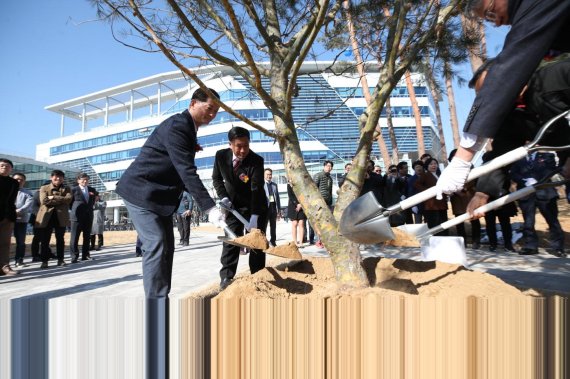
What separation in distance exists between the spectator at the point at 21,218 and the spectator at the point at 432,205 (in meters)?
6.67

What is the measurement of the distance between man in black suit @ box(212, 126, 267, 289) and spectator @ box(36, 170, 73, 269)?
3.91 m

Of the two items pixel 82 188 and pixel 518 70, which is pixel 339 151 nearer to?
pixel 82 188

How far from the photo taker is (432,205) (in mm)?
5637

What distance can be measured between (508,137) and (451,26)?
7.71ft

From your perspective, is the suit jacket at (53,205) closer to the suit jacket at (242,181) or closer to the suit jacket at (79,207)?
the suit jacket at (79,207)

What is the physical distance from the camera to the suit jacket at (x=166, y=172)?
2234 mm

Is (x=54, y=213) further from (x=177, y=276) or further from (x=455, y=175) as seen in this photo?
(x=455, y=175)

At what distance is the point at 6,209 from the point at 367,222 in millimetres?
5331

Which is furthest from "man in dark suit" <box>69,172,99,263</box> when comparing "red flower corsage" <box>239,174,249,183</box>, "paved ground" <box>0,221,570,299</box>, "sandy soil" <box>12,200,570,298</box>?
"red flower corsage" <box>239,174,249,183</box>

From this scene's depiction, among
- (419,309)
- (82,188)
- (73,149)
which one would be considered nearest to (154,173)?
(419,309)

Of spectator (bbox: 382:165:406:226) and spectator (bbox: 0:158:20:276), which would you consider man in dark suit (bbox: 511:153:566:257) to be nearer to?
spectator (bbox: 382:165:406:226)

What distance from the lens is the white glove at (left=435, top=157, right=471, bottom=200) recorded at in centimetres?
145

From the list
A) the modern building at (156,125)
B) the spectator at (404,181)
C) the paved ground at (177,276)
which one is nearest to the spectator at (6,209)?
the paved ground at (177,276)

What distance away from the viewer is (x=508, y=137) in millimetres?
1861
